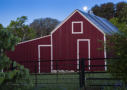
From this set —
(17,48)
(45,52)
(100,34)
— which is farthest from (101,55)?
(17,48)

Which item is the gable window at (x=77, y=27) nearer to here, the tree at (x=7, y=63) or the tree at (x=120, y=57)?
the tree at (x=120, y=57)

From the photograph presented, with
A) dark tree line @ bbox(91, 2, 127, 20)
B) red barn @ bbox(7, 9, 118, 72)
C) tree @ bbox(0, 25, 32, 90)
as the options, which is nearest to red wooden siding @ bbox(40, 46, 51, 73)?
red barn @ bbox(7, 9, 118, 72)

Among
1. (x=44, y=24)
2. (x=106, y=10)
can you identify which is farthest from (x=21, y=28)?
(x=44, y=24)

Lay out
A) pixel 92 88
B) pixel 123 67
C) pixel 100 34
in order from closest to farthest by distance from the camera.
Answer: pixel 123 67 → pixel 92 88 → pixel 100 34

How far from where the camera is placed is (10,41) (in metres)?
5.58

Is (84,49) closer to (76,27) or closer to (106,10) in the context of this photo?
(76,27)

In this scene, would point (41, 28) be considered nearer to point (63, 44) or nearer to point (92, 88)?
point (63, 44)

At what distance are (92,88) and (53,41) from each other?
40.9ft

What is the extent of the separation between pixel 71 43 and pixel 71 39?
14.6 inches

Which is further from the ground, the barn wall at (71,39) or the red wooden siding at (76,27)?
the red wooden siding at (76,27)

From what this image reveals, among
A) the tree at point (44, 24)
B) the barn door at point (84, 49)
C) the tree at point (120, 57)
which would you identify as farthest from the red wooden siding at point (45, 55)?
the tree at point (44, 24)

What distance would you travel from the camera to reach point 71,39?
19797 millimetres

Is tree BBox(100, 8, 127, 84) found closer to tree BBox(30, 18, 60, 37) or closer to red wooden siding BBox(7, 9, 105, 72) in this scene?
red wooden siding BBox(7, 9, 105, 72)

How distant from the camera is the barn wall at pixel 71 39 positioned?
63.7 feet
